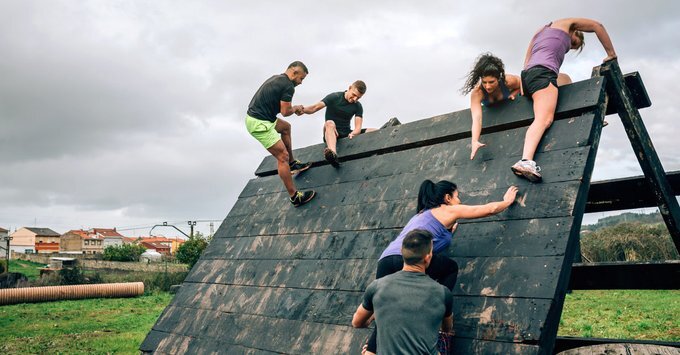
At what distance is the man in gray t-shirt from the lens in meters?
2.62

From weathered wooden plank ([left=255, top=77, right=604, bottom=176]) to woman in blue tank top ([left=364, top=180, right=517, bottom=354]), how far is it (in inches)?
33.0

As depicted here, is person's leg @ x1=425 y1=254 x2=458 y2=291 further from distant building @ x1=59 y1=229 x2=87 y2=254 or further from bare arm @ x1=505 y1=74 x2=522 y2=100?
distant building @ x1=59 y1=229 x2=87 y2=254

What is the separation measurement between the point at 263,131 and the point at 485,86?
2455 millimetres

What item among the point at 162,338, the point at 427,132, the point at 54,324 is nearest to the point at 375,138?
the point at 427,132

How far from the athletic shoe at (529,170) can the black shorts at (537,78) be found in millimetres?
771

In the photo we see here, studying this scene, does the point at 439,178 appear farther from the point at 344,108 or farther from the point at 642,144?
the point at 344,108

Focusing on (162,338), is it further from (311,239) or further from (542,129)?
(542,129)

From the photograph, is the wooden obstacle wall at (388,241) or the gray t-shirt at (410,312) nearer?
the gray t-shirt at (410,312)

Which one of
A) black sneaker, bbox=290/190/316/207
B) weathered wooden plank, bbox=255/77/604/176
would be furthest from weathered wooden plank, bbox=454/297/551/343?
black sneaker, bbox=290/190/316/207

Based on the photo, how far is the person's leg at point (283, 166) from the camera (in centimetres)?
529

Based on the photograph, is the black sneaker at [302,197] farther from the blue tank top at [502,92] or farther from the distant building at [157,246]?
the distant building at [157,246]

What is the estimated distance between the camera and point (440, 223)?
10.4ft

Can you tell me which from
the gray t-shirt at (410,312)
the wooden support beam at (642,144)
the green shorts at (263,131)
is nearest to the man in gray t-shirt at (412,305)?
the gray t-shirt at (410,312)

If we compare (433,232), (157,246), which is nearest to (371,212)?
(433,232)
